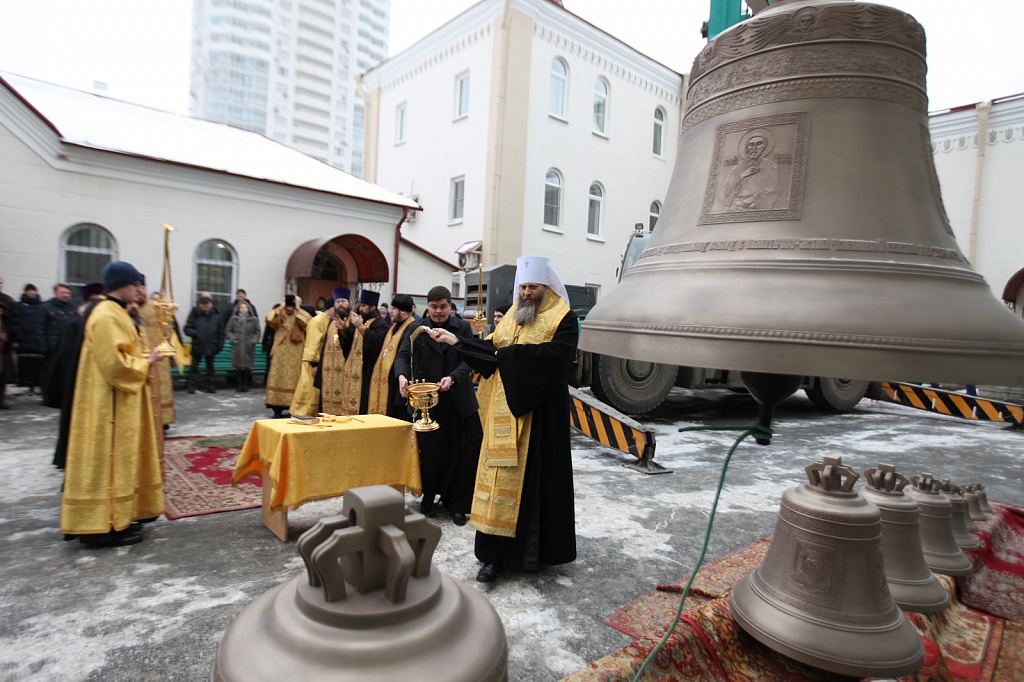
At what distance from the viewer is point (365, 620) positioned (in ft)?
3.08

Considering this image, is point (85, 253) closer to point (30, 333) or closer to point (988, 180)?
point (30, 333)

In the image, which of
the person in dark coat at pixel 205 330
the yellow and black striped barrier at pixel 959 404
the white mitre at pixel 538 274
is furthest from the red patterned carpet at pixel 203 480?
the yellow and black striped barrier at pixel 959 404

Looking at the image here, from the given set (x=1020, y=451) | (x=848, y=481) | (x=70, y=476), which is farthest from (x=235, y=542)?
(x=1020, y=451)

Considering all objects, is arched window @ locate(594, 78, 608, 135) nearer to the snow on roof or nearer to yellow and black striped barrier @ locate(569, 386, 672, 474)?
the snow on roof

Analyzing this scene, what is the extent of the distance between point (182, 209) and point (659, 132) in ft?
46.7

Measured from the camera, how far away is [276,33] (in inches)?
2307

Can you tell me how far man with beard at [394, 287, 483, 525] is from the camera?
4277 mm

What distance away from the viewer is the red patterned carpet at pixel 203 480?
4367 millimetres

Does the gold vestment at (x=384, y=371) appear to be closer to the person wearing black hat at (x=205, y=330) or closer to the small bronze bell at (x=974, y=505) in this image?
the small bronze bell at (x=974, y=505)

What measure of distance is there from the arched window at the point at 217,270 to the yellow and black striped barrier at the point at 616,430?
24.5ft

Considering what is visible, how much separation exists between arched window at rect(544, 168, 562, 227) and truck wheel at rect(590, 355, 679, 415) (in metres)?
8.31

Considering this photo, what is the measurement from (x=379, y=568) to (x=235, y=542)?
3.26 meters

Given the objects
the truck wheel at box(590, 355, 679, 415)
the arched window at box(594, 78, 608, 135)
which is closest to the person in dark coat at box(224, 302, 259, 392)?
the truck wheel at box(590, 355, 679, 415)

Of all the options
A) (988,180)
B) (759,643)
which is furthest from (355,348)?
(988,180)
